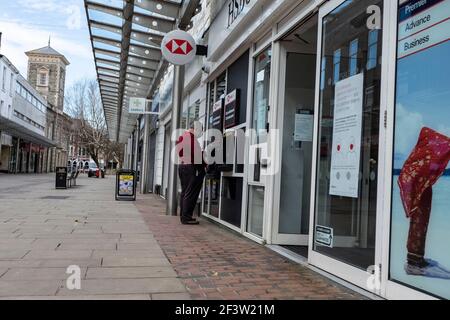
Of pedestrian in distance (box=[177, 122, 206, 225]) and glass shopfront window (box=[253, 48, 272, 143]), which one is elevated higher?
glass shopfront window (box=[253, 48, 272, 143])

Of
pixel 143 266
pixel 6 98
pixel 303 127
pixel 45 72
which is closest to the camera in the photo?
pixel 143 266

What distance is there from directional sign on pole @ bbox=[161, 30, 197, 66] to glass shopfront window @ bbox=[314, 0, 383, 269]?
5068mm

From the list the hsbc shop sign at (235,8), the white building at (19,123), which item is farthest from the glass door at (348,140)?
the white building at (19,123)

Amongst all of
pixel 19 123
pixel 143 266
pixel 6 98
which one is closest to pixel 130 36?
pixel 143 266

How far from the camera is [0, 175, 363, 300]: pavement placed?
379cm

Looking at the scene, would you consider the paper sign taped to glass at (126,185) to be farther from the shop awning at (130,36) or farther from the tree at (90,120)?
the tree at (90,120)

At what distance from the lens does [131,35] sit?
12953mm

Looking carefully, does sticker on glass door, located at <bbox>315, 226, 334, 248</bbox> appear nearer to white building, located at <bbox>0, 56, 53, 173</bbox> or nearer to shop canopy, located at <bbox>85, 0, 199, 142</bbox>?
shop canopy, located at <bbox>85, 0, 199, 142</bbox>

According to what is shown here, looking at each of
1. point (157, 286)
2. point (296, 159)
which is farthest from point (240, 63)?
point (157, 286)

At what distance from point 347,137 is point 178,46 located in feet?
19.5

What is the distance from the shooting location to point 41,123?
61531 mm

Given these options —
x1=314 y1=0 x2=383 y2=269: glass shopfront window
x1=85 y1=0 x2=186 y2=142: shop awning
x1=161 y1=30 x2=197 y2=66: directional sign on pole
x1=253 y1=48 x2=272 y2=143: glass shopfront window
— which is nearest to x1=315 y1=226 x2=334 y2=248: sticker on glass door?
x1=314 y1=0 x2=383 y2=269: glass shopfront window

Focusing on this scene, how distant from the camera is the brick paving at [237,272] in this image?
3.82 m

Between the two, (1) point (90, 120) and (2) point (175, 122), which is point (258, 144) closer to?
(2) point (175, 122)
